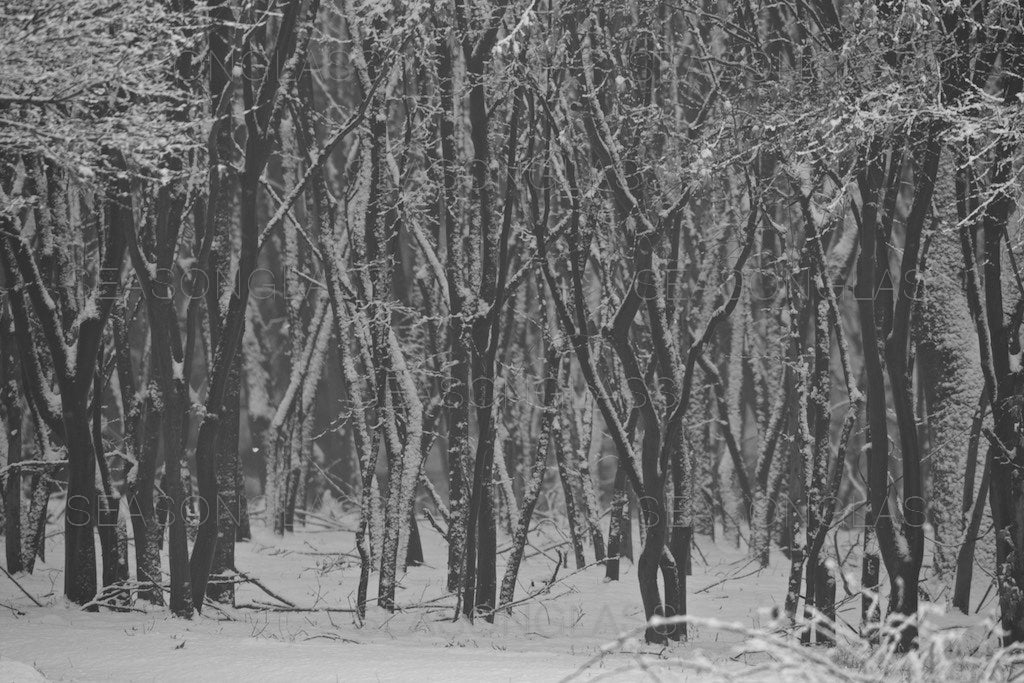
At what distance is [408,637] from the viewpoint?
10.1m

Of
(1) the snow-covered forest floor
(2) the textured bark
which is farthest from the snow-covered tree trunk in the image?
(1) the snow-covered forest floor

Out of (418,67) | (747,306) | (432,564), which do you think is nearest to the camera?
(418,67)

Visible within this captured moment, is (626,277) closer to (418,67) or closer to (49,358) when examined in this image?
(418,67)

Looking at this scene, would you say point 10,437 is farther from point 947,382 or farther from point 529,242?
point 947,382

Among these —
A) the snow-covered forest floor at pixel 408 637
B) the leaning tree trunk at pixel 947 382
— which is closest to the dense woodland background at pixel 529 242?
the leaning tree trunk at pixel 947 382

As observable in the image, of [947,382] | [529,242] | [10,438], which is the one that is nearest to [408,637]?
[529,242]

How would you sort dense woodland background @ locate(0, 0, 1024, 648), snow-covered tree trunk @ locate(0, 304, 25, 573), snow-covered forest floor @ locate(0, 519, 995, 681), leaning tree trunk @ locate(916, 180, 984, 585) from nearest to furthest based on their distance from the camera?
snow-covered forest floor @ locate(0, 519, 995, 681)
dense woodland background @ locate(0, 0, 1024, 648)
leaning tree trunk @ locate(916, 180, 984, 585)
snow-covered tree trunk @ locate(0, 304, 25, 573)

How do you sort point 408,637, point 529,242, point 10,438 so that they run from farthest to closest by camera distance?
1. point 10,438
2. point 529,242
3. point 408,637

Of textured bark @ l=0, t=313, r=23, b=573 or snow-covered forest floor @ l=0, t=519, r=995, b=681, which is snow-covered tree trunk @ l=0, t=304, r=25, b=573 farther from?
snow-covered forest floor @ l=0, t=519, r=995, b=681

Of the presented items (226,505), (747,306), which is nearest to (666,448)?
(226,505)

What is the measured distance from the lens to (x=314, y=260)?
73.8ft

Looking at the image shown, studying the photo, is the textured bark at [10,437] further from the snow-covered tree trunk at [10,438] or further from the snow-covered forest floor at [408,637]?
the snow-covered forest floor at [408,637]

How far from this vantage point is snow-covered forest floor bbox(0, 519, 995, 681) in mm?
6359

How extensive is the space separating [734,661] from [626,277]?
7.74 meters
